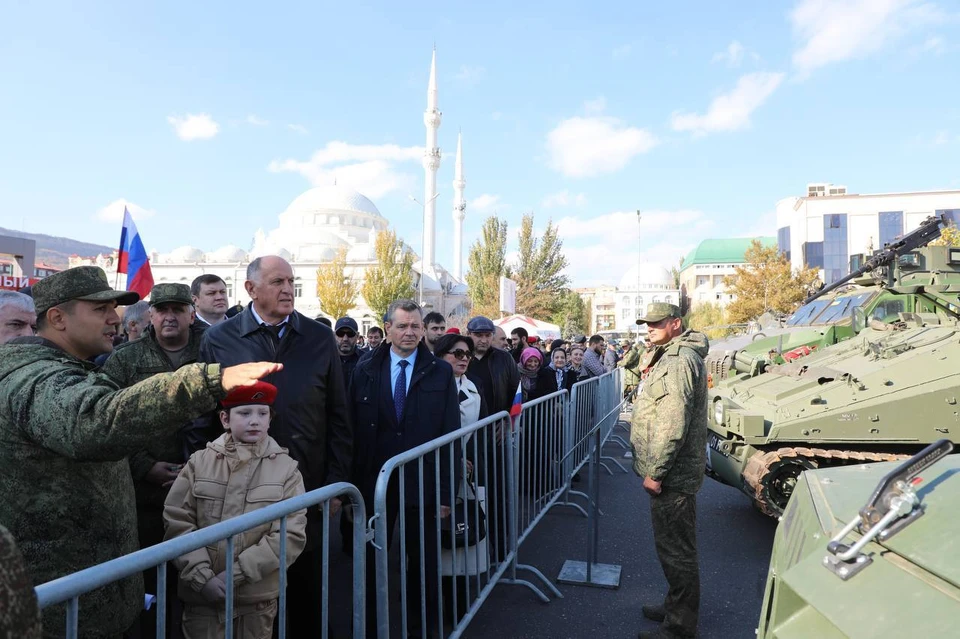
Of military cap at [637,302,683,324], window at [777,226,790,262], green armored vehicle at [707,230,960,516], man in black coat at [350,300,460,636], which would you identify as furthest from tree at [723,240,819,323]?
man in black coat at [350,300,460,636]

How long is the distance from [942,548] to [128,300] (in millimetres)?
2419

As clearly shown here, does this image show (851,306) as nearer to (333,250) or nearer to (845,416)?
(845,416)

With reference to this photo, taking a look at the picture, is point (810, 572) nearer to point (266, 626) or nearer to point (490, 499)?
point (266, 626)

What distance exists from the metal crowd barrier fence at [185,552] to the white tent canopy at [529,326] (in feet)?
45.7

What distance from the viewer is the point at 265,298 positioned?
3232 mm

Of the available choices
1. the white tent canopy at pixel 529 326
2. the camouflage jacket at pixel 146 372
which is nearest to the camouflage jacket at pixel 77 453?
the camouflage jacket at pixel 146 372

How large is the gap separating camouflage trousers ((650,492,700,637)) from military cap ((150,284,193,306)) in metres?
2.84

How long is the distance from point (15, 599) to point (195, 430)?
2.77 metres

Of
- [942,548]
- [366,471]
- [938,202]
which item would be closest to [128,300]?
[366,471]

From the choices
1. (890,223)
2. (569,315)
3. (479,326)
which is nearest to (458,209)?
(569,315)

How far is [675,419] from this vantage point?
358 centimetres

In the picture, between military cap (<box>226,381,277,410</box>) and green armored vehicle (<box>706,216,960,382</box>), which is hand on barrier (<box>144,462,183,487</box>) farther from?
green armored vehicle (<box>706,216,960,382</box>)

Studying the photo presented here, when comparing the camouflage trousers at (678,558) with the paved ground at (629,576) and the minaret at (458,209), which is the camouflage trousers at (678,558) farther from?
the minaret at (458,209)

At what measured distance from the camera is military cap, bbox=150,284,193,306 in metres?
3.51
